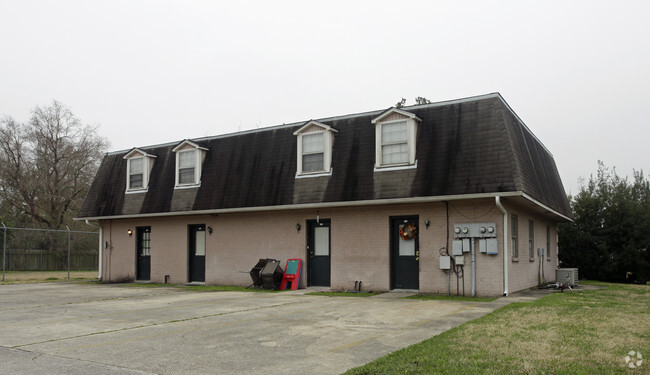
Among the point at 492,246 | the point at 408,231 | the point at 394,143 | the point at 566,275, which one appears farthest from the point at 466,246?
the point at 566,275

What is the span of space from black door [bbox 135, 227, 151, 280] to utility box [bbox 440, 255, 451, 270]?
1220cm

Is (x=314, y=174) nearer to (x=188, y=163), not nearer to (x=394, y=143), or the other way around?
(x=394, y=143)

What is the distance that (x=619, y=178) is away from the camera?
90.1 ft

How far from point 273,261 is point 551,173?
11.4m

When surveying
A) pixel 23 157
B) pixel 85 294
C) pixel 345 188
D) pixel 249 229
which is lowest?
pixel 85 294

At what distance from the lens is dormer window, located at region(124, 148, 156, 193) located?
2122 cm

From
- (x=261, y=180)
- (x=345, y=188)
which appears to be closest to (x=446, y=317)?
(x=345, y=188)

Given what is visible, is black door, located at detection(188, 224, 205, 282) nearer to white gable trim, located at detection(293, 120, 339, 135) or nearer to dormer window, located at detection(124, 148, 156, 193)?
A: dormer window, located at detection(124, 148, 156, 193)

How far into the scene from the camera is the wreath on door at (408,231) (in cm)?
1553

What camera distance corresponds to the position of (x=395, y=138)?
15.9 metres

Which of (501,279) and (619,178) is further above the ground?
(619,178)

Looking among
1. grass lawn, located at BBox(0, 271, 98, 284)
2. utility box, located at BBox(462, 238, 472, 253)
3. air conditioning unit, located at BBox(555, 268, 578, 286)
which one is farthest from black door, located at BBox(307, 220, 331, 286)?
grass lawn, located at BBox(0, 271, 98, 284)

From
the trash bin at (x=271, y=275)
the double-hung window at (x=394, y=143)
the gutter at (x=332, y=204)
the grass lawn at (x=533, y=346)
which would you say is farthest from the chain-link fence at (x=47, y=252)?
the grass lawn at (x=533, y=346)

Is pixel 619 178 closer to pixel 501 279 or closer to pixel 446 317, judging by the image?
pixel 501 279
